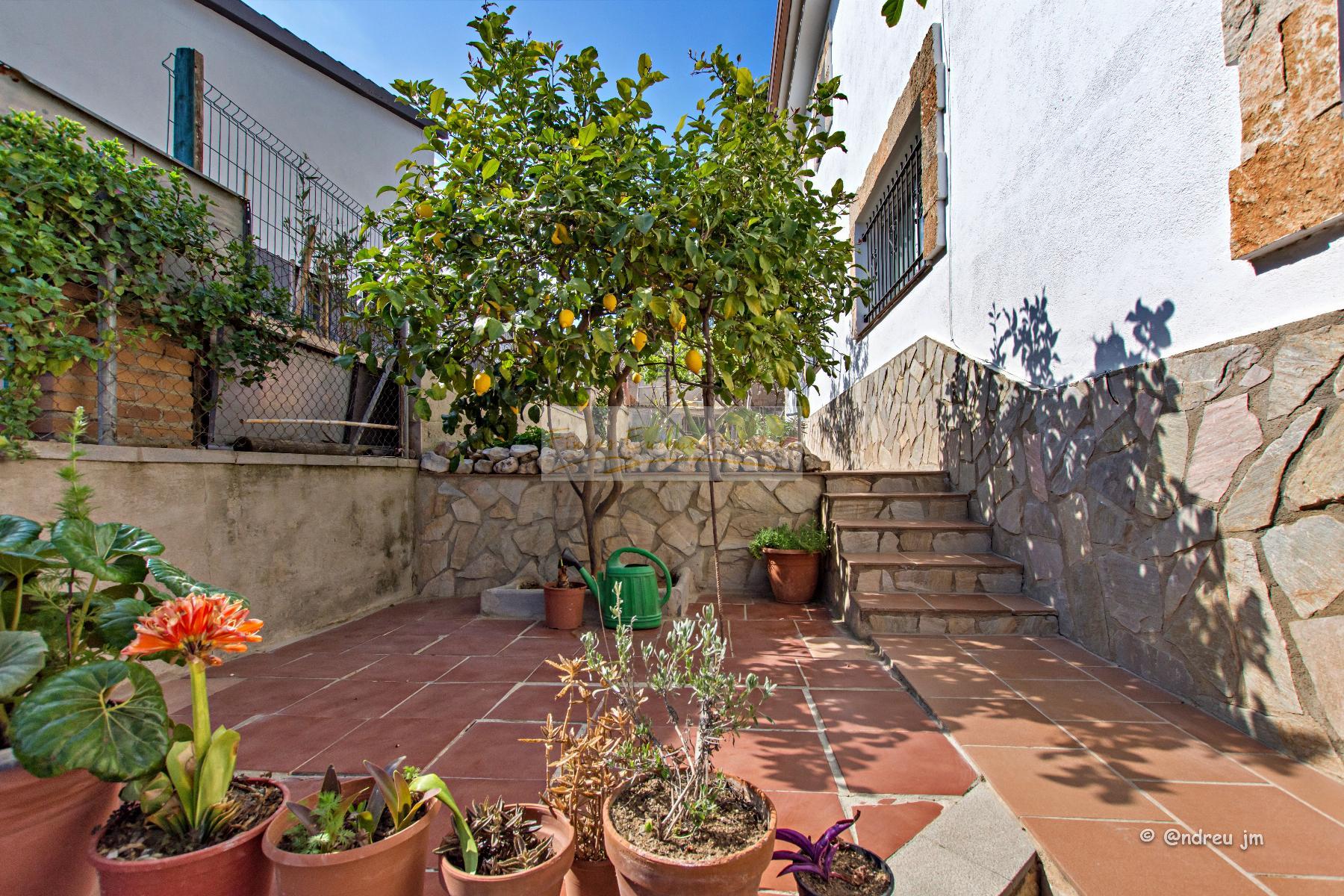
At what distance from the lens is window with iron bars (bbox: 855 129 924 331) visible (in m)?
5.48

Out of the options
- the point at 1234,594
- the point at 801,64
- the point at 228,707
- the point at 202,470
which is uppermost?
the point at 801,64

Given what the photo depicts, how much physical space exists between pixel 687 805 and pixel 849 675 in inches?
71.5

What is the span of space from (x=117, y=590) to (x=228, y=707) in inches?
58.8

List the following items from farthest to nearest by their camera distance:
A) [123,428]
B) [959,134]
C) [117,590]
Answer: [959,134] < [123,428] < [117,590]

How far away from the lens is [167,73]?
6.42 m

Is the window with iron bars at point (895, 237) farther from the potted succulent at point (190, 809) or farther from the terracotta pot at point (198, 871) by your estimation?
the terracotta pot at point (198, 871)

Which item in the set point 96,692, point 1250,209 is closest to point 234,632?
point 96,692

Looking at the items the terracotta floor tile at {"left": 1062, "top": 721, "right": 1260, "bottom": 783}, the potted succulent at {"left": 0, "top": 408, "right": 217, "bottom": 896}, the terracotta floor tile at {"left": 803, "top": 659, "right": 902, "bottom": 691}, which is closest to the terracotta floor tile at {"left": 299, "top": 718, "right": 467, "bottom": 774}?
the potted succulent at {"left": 0, "top": 408, "right": 217, "bottom": 896}

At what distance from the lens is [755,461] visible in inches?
194

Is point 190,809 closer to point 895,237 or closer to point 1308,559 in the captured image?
point 1308,559

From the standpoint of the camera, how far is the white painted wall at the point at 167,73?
5.38m

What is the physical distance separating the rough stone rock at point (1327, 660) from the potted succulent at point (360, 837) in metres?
2.29

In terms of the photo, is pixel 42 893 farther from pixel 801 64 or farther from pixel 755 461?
pixel 801 64

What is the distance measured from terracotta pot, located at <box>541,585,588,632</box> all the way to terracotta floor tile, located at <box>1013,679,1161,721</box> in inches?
91.5
